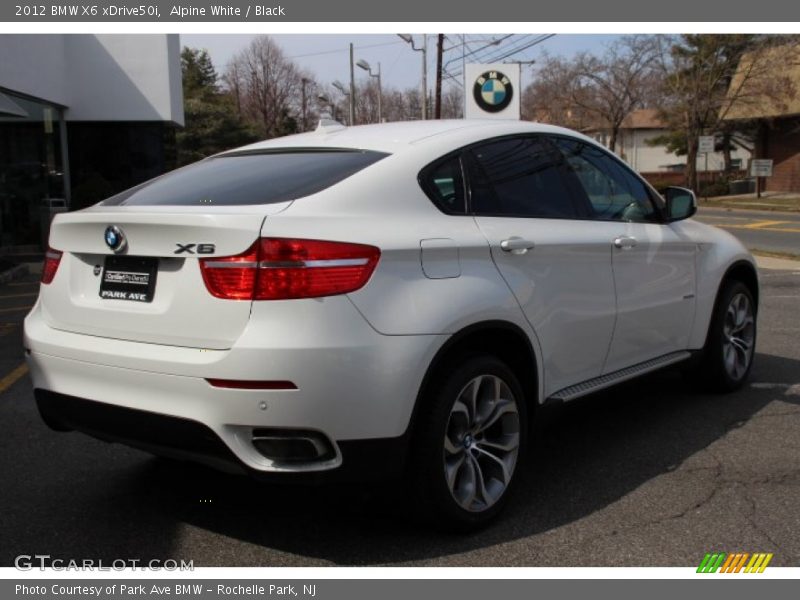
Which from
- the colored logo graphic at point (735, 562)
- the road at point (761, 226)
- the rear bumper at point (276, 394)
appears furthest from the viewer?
the road at point (761, 226)

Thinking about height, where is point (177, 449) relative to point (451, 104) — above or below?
below

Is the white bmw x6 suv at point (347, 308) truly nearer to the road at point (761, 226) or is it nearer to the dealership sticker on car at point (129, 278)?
the dealership sticker on car at point (129, 278)

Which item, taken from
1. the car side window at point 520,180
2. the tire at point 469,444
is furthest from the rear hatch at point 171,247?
the tire at point 469,444

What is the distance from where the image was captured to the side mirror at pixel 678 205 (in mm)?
5035

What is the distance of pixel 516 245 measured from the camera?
3691mm

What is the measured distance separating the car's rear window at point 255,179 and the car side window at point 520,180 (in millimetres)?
533

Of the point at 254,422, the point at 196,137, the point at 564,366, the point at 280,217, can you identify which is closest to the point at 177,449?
the point at 254,422

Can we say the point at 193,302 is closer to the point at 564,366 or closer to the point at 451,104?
the point at 564,366

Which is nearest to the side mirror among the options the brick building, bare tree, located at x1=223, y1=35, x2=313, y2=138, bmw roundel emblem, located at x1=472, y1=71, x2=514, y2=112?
bmw roundel emblem, located at x1=472, y1=71, x2=514, y2=112

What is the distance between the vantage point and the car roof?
3744mm

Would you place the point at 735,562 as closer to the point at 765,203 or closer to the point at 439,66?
the point at 439,66

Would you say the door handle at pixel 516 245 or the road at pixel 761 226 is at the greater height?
the door handle at pixel 516 245

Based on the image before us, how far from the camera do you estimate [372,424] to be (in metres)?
3.04

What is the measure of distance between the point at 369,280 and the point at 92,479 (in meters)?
2.11
